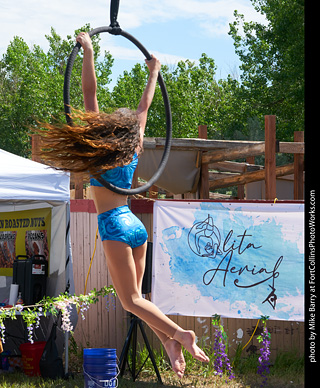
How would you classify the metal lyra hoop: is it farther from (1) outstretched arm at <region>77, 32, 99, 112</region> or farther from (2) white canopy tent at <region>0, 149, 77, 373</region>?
(2) white canopy tent at <region>0, 149, 77, 373</region>

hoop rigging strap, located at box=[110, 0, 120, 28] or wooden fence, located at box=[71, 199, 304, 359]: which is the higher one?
hoop rigging strap, located at box=[110, 0, 120, 28]

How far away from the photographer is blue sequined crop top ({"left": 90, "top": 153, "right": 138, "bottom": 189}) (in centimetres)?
303

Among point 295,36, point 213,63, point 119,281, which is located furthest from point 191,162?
point 213,63

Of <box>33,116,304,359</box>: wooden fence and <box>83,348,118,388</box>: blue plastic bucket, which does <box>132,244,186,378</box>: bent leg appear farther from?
<box>33,116,304,359</box>: wooden fence

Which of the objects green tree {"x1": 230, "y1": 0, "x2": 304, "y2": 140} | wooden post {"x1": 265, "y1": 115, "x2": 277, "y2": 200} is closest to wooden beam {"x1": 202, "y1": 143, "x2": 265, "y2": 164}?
wooden post {"x1": 265, "y1": 115, "x2": 277, "y2": 200}

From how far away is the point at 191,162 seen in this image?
9586 mm

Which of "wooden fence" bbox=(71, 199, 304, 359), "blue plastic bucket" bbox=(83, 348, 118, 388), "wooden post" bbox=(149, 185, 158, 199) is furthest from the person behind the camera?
"wooden post" bbox=(149, 185, 158, 199)

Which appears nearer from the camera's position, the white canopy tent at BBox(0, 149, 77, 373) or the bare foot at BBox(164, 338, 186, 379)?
Result: the bare foot at BBox(164, 338, 186, 379)

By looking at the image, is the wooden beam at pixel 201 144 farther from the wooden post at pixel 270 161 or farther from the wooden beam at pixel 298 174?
the wooden beam at pixel 298 174

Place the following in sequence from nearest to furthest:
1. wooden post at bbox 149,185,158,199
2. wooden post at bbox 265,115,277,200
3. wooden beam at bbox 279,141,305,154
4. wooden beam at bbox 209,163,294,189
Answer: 1. wooden post at bbox 265,115,277,200
2. wooden beam at bbox 279,141,305,154
3. wooden beam at bbox 209,163,294,189
4. wooden post at bbox 149,185,158,199

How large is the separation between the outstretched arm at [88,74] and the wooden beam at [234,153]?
569cm

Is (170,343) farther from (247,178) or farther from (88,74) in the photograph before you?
(247,178)

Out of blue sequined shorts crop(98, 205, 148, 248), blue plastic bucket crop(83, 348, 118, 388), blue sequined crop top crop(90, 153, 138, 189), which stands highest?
blue sequined crop top crop(90, 153, 138, 189)

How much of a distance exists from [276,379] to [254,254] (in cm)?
144
